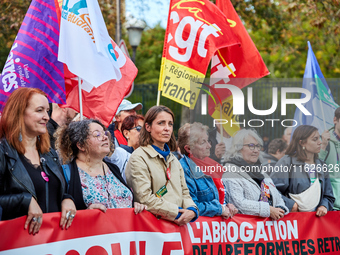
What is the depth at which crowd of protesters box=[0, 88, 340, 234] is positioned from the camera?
3580mm

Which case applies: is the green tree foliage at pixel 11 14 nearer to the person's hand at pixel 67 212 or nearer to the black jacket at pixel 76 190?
the black jacket at pixel 76 190

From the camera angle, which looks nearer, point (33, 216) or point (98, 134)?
point (33, 216)

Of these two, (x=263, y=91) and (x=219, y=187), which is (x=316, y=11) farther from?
(x=219, y=187)

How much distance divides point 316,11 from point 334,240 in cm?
927

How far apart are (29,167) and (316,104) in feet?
15.9

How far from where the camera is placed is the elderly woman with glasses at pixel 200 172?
4.77 m

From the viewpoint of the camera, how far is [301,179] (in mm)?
5500

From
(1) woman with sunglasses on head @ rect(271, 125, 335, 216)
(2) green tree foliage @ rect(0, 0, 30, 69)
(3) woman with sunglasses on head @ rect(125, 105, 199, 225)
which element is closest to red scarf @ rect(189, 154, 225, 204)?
(3) woman with sunglasses on head @ rect(125, 105, 199, 225)

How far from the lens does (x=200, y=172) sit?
489 centimetres

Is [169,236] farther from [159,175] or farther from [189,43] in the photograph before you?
[189,43]

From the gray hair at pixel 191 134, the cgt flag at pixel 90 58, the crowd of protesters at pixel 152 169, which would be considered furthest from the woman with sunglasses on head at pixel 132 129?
the gray hair at pixel 191 134

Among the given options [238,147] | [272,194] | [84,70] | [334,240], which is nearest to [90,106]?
[84,70]

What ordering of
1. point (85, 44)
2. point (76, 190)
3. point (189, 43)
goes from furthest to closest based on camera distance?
1. point (189, 43)
2. point (85, 44)
3. point (76, 190)

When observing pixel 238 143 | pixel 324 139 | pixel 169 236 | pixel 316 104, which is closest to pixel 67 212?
pixel 169 236
